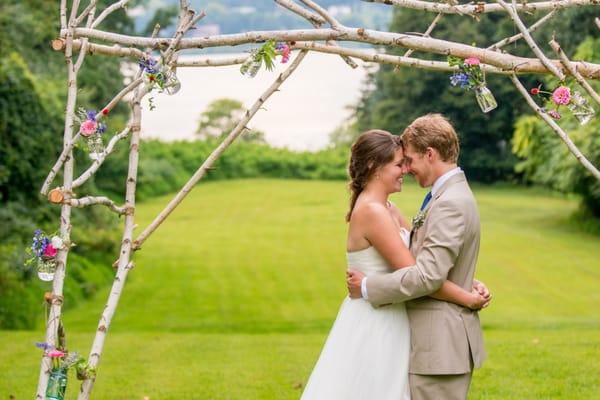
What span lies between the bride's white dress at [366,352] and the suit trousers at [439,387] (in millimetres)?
79

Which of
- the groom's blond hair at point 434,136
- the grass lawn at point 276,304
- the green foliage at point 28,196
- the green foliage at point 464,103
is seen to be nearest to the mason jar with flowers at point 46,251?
the groom's blond hair at point 434,136

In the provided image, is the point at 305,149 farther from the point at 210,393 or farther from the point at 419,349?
the point at 419,349

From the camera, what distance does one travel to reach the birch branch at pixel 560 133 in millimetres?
4523

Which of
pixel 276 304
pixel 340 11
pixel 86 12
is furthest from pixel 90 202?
pixel 340 11

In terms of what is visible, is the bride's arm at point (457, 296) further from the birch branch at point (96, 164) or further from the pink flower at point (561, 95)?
the birch branch at point (96, 164)

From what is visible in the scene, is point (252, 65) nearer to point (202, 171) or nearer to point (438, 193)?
point (202, 171)

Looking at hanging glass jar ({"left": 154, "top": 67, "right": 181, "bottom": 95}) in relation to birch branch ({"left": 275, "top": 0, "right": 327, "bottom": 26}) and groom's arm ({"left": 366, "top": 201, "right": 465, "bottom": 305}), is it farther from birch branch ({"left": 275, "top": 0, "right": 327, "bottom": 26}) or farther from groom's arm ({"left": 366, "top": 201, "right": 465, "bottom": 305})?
groom's arm ({"left": 366, "top": 201, "right": 465, "bottom": 305})

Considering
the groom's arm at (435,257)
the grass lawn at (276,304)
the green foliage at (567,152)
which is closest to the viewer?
the groom's arm at (435,257)

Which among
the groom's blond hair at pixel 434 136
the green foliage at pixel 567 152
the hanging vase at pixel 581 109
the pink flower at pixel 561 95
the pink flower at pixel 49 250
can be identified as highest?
the pink flower at pixel 561 95

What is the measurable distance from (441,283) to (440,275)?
6cm

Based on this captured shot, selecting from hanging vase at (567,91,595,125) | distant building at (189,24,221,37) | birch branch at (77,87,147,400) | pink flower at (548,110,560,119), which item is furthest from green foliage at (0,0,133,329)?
hanging vase at (567,91,595,125)

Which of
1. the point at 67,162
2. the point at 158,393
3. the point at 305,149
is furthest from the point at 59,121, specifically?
the point at 305,149

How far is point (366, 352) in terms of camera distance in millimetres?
4648

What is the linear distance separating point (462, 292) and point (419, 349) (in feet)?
1.11
